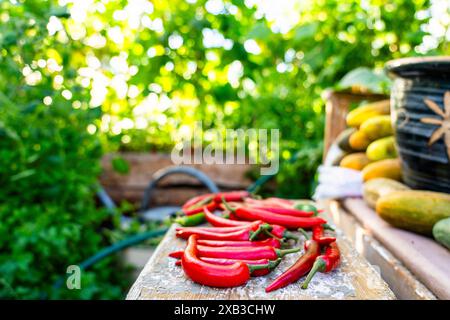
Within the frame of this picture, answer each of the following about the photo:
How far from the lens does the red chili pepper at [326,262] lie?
1.25 metres

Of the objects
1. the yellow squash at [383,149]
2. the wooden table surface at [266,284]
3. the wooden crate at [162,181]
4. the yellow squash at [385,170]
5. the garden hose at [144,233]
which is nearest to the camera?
the wooden table surface at [266,284]

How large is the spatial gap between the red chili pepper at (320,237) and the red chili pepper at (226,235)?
0.64ft

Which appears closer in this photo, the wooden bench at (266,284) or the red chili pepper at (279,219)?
the wooden bench at (266,284)

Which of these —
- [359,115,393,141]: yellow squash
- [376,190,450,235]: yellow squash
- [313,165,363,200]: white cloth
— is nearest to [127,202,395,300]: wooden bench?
[376,190,450,235]: yellow squash

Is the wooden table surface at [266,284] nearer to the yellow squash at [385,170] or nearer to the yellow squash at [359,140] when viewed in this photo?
the yellow squash at [385,170]

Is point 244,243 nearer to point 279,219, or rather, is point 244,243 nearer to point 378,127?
point 279,219

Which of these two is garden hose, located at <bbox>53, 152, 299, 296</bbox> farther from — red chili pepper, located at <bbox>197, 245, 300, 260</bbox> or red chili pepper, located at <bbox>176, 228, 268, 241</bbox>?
red chili pepper, located at <bbox>197, 245, 300, 260</bbox>

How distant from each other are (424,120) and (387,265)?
1.84 feet

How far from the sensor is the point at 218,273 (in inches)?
48.9

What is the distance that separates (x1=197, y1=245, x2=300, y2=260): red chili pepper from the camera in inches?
54.6

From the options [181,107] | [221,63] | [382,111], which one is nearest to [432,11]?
[382,111]

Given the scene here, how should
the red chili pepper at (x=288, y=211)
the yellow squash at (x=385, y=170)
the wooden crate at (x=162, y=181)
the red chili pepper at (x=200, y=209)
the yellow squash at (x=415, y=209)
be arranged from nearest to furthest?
the yellow squash at (x=415, y=209) → the red chili pepper at (x=288, y=211) → the red chili pepper at (x=200, y=209) → the yellow squash at (x=385, y=170) → the wooden crate at (x=162, y=181)

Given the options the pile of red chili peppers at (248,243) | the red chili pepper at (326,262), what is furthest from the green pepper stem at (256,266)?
the red chili pepper at (326,262)
